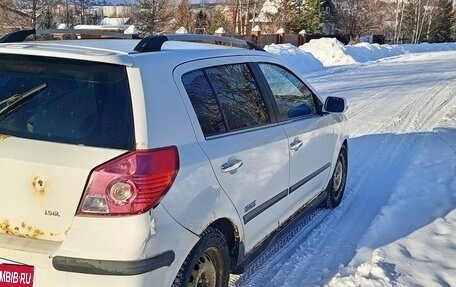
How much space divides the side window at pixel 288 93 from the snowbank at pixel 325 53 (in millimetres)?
13410

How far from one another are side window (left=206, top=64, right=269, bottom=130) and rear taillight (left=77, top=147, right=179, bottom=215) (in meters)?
0.92

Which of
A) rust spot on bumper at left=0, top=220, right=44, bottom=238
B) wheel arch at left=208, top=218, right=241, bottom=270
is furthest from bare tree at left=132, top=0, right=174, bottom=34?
rust spot on bumper at left=0, top=220, right=44, bottom=238

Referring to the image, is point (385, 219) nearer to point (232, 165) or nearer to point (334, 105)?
point (334, 105)

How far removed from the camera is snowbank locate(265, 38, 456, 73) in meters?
19.0

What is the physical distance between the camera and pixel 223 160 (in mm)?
2928

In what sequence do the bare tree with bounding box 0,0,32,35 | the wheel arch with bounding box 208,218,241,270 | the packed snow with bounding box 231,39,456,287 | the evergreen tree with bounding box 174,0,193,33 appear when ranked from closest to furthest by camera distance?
the wheel arch with bounding box 208,218,241,270 → the packed snow with bounding box 231,39,456,287 → the bare tree with bounding box 0,0,32,35 → the evergreen tree with bounding box 174,0,193,33

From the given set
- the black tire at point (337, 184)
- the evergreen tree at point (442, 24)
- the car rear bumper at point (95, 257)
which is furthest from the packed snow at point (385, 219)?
the evergreen tree at point (442, 24)

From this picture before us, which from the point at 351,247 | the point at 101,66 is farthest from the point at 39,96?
the point at 351,247

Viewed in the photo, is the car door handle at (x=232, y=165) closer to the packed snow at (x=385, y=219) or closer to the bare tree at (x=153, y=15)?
the packed snow at (x=385, y=219)

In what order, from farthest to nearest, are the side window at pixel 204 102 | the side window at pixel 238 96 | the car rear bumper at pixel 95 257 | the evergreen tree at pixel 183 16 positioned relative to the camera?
the evergreen tree at pixel 183 16, the side window at pixel 238 96, the side window at pixel 204 102, the car rear bumper at pixel 95 257

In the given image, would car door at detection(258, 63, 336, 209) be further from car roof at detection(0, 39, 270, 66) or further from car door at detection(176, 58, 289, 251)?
car roof at detection(0, 39, 270, 66)

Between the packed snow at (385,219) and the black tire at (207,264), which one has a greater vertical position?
the black tire at (207,264)

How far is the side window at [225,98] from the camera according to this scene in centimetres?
295

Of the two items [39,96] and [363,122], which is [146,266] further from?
[363,122]
